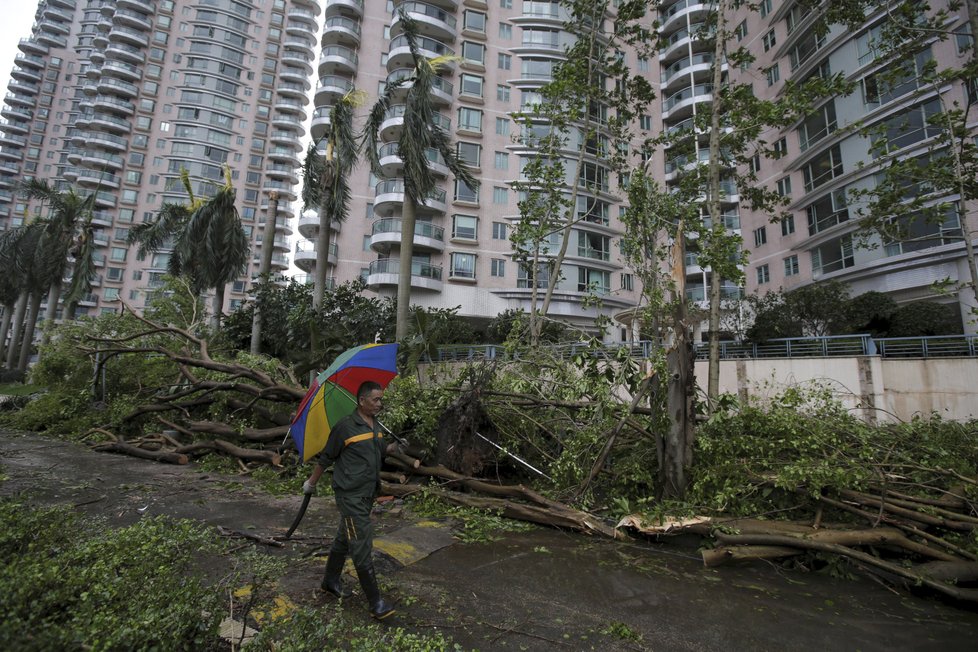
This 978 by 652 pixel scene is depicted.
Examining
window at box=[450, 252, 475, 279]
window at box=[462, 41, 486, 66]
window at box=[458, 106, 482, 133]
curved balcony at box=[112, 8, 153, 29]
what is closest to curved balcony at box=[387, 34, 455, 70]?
window at box=[462, 41, 486, 66]

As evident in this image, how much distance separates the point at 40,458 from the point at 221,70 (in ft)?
208

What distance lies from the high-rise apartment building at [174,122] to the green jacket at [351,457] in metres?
58.2

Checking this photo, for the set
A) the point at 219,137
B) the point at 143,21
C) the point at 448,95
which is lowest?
the point at 448,95

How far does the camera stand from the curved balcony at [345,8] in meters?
35.7

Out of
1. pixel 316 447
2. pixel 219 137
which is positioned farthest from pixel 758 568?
pixel 219 137

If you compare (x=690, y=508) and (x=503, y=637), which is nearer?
(x=503, y=637)

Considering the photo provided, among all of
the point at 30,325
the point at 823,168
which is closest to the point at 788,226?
the point at 823,168

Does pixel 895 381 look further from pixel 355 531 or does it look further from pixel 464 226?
pixel 464 226

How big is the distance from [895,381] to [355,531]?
51.1 ft

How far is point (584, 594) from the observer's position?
13.3ft

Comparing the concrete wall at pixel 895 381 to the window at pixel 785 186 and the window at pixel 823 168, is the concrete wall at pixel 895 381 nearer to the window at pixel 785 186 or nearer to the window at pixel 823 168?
the window at pixel 823 168

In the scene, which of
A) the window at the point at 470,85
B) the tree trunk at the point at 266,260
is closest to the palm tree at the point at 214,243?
the tree trunk at the point at 266,260

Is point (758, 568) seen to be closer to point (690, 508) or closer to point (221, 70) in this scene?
point (690, 508)

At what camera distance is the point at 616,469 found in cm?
655
